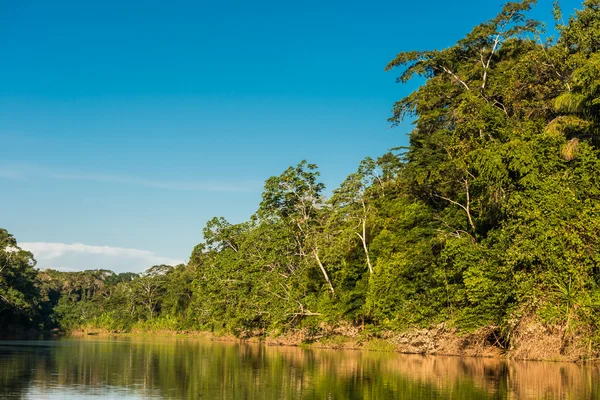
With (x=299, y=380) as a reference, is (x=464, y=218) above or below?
above

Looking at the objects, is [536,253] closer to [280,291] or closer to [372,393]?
[372,393]

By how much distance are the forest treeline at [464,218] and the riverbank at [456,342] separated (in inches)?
24.9

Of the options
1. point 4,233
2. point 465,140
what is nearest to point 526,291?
point 465,140

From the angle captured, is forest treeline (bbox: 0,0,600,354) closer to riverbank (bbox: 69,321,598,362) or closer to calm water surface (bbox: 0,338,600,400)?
riverbank (bbox: 69,321,598,362)

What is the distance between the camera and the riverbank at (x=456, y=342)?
28.8m

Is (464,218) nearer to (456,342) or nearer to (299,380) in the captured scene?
(456,342)

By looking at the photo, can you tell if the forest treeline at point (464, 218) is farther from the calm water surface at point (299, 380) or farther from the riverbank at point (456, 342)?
the calm water surface at point (299, 380)

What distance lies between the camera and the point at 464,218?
37.3m

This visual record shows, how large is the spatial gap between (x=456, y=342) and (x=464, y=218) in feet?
24.2

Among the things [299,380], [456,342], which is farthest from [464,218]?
[299,380]

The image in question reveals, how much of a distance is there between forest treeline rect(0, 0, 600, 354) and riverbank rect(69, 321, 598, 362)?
24.9 inches

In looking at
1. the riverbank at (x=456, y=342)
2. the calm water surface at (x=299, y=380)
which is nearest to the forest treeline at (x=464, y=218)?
the riverbank at (x=456, y=342)

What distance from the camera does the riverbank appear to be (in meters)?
28.8

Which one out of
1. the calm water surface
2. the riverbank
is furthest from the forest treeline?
the calm water surface
